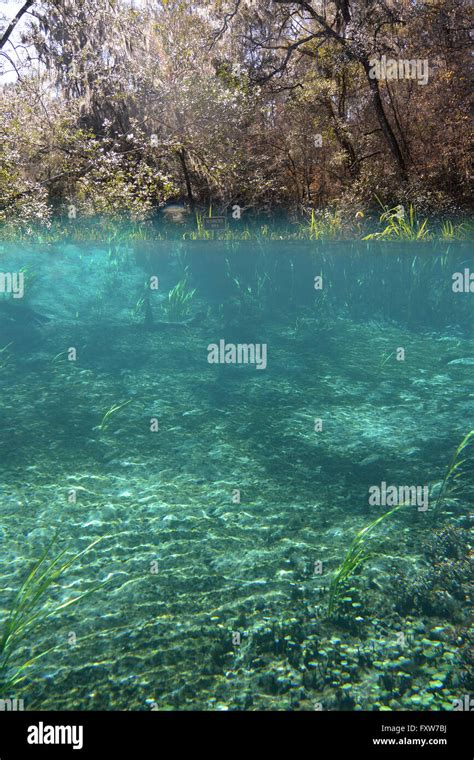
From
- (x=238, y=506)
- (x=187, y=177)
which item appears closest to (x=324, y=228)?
(x=187, y=177)

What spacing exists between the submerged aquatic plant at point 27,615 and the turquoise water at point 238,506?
1 centimetres

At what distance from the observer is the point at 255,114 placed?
14133 millimetres

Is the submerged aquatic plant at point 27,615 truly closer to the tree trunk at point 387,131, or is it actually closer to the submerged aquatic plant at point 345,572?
the submerged aquatic plant at point 345,572

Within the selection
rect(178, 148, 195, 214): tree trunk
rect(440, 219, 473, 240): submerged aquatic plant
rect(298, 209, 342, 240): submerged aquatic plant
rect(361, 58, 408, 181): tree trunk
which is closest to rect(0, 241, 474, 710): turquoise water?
rect(440, 219, 473, 240): submerged aquatic plant

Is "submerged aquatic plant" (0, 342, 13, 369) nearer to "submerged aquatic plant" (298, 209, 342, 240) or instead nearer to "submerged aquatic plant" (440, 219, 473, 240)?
"submerged aquatic plant" (298, 209, 342, 240)

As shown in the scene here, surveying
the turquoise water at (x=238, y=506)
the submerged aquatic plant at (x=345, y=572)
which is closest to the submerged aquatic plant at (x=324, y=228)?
the turquoise water at (x=238, y=506)

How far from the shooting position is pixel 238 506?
3.89 meters

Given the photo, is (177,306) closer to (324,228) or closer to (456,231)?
(324,228)

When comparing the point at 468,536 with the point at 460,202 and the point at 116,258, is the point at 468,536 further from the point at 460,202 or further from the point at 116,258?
the point at 460,202

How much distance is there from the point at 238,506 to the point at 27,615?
1503 millimetres

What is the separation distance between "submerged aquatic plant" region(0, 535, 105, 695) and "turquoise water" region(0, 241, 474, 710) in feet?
0.04

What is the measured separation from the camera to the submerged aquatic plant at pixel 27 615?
2467mm

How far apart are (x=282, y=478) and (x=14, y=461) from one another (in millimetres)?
2017
